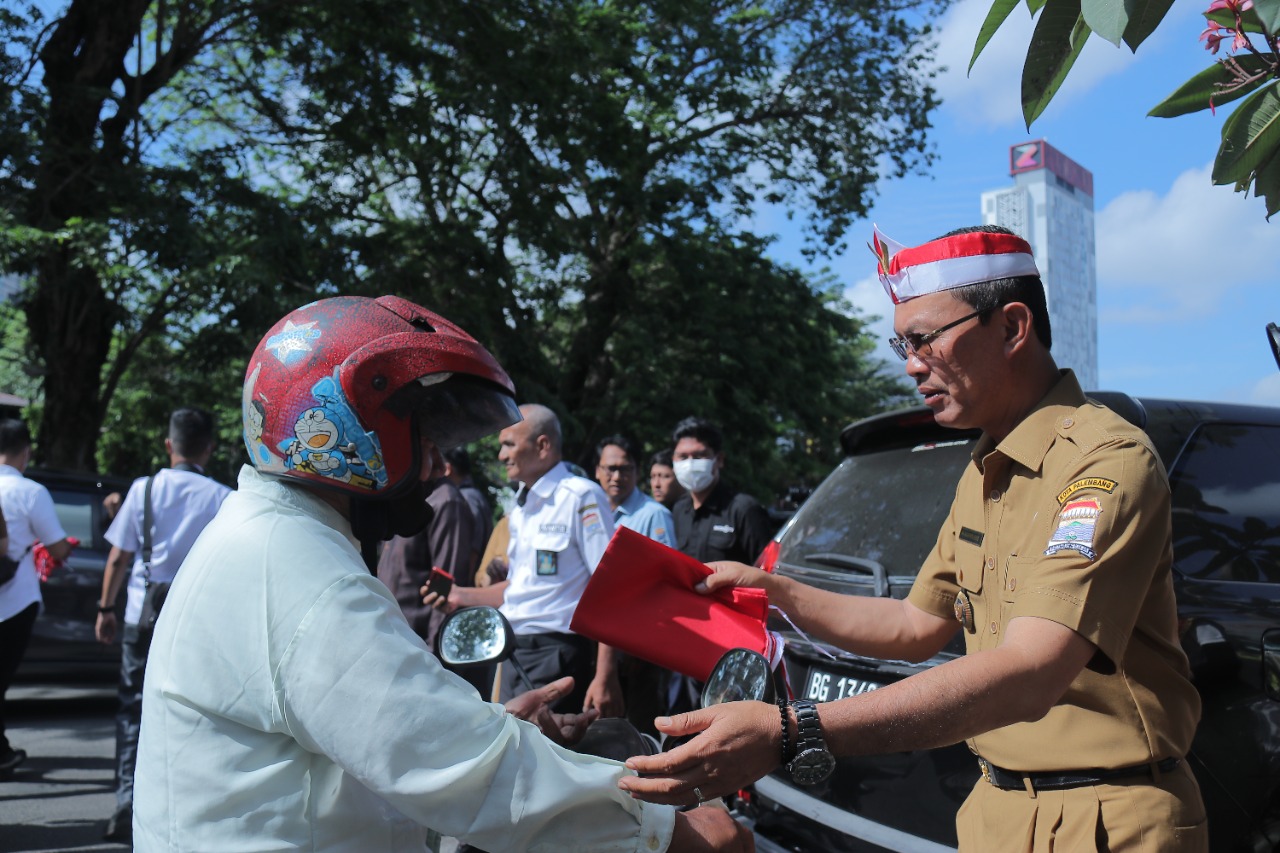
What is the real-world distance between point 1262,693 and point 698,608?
1406 millimetres

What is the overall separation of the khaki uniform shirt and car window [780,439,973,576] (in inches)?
41.1

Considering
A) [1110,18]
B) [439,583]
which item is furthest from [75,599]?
[1110,18]

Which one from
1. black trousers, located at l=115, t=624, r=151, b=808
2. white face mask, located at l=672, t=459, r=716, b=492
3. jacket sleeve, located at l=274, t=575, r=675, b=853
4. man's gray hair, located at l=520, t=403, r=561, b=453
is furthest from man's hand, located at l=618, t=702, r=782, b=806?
white face mask, located at l=672, t=459, r=716, b=492

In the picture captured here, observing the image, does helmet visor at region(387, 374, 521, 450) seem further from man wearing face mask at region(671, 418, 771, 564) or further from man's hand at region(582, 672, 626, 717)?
man wearing face mask at region(671, 418, 771, 564)

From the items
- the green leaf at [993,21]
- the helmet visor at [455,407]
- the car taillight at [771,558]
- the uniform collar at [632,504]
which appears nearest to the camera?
the green leaf at [993,21]

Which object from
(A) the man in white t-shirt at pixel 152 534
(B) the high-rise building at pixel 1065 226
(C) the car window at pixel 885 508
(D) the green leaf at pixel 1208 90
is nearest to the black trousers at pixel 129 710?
(A) the man in white t-shirt at pixel 152 534

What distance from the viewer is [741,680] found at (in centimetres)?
191

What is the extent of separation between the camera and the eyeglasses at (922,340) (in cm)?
219

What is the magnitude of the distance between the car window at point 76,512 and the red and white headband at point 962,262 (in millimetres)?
8184

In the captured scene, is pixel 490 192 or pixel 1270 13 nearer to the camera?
pixel 1270 13

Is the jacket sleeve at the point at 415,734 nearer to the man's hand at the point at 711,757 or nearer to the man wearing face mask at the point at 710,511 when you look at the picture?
the man's hand at the point at 711,757

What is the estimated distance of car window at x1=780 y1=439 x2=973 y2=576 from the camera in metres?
3.31

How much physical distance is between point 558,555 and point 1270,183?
12.6 ft

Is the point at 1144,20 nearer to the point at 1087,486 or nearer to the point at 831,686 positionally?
the point at 1087,486
